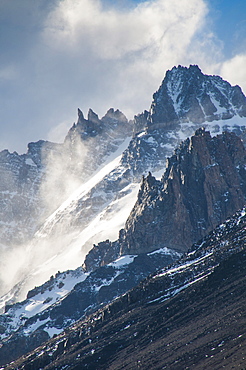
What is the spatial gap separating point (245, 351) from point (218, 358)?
8.31 meters

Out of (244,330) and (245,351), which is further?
(244,330)

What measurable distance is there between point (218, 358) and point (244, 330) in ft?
38.9

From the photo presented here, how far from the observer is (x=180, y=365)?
652 feet

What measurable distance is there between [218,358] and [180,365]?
1168 cm

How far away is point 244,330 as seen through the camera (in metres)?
199

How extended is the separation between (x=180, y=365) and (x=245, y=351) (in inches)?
786

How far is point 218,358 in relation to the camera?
19112 centimetres

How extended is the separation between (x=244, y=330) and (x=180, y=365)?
17691 mm

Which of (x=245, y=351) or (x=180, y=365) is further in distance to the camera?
(x=180, y=365)

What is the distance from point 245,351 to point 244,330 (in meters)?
13.8

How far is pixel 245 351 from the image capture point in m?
186
